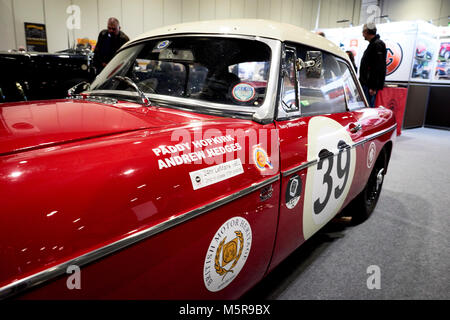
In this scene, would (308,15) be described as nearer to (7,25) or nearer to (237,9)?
(237,9)

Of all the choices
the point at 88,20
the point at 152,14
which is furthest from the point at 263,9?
the point at 88,20

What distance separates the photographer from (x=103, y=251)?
74cm

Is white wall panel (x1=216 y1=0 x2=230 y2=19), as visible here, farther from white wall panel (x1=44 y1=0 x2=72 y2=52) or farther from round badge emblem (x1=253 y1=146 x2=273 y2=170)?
round badge emblem (x1=253 y1=146 x2=273 y2=170)

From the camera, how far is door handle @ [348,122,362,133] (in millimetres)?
1980

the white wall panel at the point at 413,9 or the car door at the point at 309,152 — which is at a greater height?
the white wall panel at the point at 413,9

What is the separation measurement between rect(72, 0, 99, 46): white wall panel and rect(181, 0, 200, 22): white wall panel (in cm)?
253

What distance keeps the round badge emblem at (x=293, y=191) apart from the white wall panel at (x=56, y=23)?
7.51 metres

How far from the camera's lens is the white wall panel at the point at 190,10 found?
893cm

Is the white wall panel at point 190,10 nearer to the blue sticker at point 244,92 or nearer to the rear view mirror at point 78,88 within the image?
the rear view mirror at point 78,88

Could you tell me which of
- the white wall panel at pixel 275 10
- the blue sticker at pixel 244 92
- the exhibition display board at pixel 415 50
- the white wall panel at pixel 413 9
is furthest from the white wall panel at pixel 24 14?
the white wall panel at pixel 413 9

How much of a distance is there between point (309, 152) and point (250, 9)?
10.4m

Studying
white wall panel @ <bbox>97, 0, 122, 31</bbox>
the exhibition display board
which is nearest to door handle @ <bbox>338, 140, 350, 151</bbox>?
the exhibition display board

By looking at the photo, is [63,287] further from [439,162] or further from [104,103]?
[439,162]
